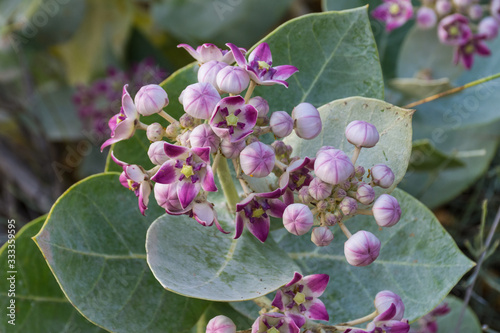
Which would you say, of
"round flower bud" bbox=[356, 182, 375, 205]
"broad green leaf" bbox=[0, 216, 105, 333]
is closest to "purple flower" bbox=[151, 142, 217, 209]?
"round flower bud" bbox=[356, 182, 375, 205]

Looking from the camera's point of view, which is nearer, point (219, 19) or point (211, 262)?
point (211, 262)

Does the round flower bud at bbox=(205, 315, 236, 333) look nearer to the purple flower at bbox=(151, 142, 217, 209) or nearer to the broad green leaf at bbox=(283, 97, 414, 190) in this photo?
the purple flower at bbox=(151, 142, 217, 209)

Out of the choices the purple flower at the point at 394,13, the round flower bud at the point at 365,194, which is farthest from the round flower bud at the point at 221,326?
the purple flower at the point at 394,13

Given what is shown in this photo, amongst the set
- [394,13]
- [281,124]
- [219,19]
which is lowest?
[219,19]

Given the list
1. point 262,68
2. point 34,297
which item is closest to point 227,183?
point 262,68

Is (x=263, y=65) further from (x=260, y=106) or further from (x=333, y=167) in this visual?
(x=333, y=167)

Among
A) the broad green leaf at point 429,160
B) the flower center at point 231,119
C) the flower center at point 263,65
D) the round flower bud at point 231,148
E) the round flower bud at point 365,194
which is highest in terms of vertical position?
the flower center at point 263,65

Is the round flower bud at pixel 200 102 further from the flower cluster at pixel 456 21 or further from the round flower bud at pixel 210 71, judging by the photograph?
the flower cluster at pixel 456 21
